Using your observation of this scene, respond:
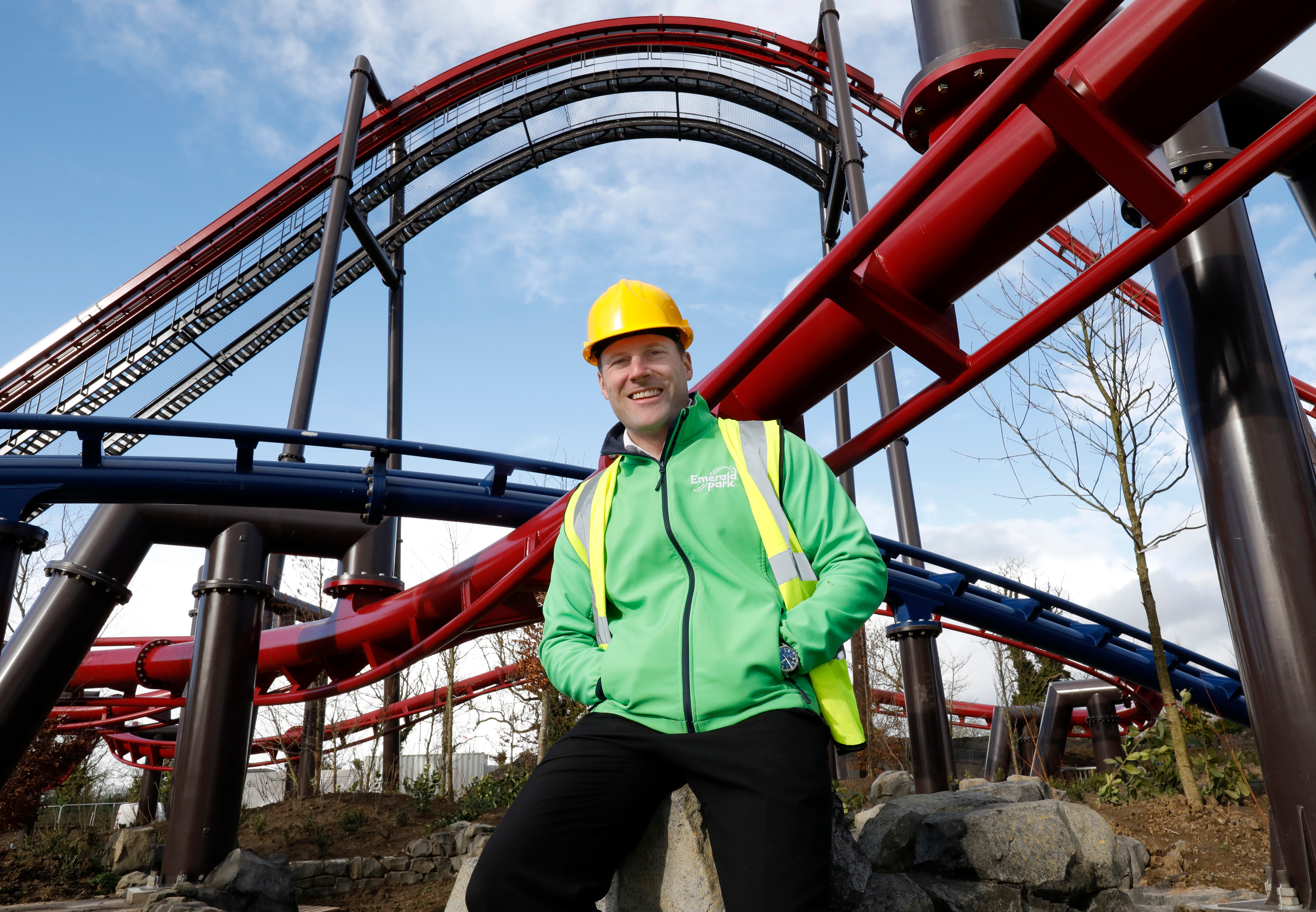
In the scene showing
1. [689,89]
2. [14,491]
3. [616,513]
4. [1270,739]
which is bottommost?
[1270,739]

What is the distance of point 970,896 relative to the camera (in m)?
2.46

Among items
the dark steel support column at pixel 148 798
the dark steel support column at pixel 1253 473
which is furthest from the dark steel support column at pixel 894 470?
the dark steel support column at pixel 148 798

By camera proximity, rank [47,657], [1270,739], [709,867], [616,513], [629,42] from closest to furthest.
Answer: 1. [709,867]
2. [616,513]
3. [1270,739]
4. [47,657]
5. [629,42]

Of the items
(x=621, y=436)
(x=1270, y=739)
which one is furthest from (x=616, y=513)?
(x=1270, y=739)

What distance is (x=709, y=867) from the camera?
5.55ft

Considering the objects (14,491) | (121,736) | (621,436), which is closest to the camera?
(621,436)

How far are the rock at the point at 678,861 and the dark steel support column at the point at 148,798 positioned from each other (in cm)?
1412

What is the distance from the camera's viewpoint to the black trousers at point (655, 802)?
141 cm

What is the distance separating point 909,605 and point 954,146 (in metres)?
5.04

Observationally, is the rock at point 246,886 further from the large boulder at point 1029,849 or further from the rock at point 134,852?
the large boulder at point 1029,849

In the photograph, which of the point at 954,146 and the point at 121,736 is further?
the point at 121,736

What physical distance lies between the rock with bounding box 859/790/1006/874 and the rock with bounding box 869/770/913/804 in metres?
5.51

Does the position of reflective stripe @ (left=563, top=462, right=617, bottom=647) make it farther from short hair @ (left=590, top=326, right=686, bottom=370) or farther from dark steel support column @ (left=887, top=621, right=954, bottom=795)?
dark steel support column @ (left=887, top=621, right=954, bottom=795)

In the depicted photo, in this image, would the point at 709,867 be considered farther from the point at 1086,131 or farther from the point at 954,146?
the point at 1086,131
